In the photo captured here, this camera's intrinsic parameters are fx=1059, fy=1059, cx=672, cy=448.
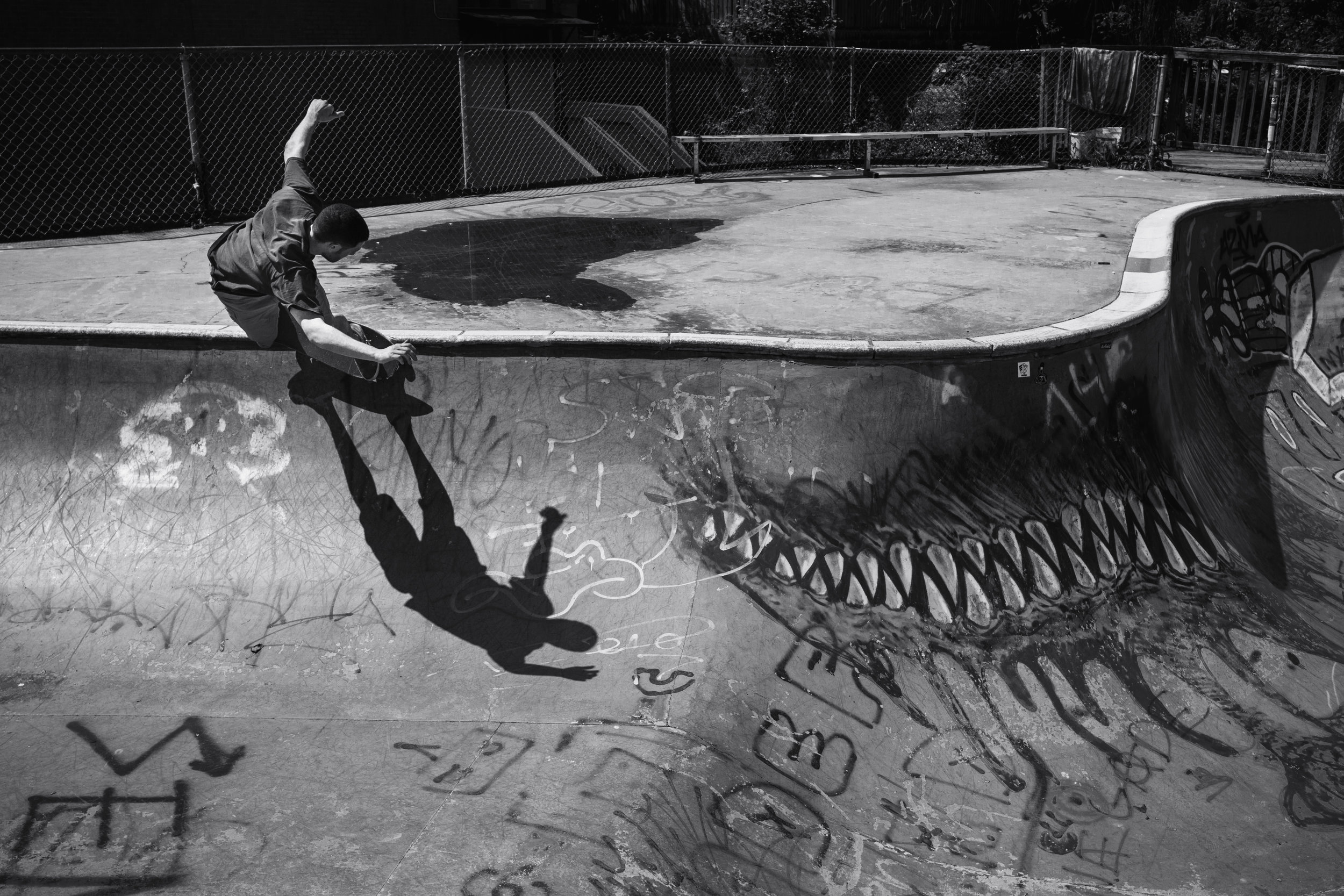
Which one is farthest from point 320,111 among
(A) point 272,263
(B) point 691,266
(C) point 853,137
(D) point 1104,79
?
(D) point 1104,79

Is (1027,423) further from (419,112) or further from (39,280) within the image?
(419,112)

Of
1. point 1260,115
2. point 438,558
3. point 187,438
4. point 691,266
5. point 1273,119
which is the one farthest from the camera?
point 1260,115

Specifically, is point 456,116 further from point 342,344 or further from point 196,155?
point 342,344

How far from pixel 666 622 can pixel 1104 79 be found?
12521mm

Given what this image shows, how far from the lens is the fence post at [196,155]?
9.39 m

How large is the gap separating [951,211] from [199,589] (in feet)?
28.5

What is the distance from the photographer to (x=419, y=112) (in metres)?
14.2

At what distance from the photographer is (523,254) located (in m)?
9.07

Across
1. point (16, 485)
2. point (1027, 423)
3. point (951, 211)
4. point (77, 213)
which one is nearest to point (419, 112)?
point (77, 213)

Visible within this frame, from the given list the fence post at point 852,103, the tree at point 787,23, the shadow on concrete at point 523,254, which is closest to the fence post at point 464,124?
the shadow on concrete at point 523,254

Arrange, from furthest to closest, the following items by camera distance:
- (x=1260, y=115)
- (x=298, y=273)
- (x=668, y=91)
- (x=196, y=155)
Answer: (x=1260, y=115)
(x=668, y=91)
(x=196, y=155)
(x=298, y=273)

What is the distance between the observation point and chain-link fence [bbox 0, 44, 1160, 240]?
1167cm

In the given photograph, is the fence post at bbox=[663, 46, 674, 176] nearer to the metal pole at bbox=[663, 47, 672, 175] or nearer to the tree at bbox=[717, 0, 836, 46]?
the metal pole at bbox=[663, 47, 672, 175]

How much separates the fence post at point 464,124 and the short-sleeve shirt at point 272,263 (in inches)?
237
